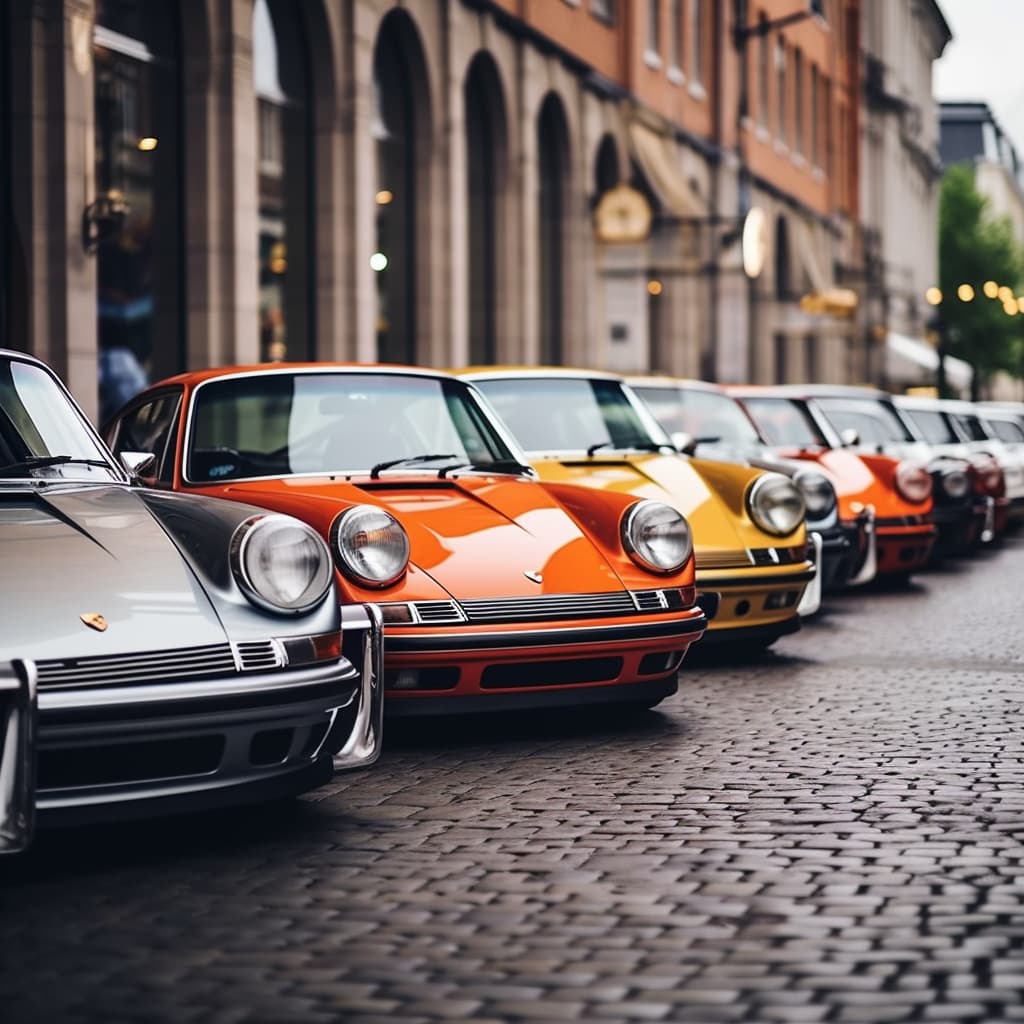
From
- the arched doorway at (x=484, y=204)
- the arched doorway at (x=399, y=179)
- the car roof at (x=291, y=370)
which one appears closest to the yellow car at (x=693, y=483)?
the car roof at (x=291, y=370)

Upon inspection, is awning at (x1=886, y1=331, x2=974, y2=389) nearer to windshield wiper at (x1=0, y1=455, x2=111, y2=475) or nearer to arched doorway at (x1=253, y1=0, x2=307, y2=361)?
arched doorway at (x1=253, y1=0, x2=307, y2=361)

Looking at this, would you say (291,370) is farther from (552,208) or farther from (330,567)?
(552,208)

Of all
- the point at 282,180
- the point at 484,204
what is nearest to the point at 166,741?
the point at 282,180

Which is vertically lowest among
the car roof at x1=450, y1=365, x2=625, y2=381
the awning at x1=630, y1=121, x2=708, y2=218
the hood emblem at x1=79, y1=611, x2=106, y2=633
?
the hood emblem at x1=79, y1=611, x2=106, y2=633

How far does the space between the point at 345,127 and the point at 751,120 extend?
2216cm

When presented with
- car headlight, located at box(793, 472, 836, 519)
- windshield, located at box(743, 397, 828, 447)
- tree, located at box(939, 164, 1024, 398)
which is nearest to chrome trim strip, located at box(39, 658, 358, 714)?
car headlight, located at box(793, 472, 836, 519)

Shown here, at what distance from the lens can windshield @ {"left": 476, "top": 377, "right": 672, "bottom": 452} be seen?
381 inches

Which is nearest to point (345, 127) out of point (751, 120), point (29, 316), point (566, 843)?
point (29, 316)

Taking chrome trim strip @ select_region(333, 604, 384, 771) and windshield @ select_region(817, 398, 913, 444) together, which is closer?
chrome trim strip @ select_region(333, 604, 384, 771)

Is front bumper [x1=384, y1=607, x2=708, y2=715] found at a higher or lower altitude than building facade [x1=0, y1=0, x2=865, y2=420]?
lower

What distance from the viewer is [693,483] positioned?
9.35 metres

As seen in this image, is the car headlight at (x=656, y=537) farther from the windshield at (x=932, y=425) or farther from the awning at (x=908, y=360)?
the awning at (x=908, y=360)

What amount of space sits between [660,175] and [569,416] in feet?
75.0

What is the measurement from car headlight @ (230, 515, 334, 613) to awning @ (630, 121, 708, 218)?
26.6 meters
